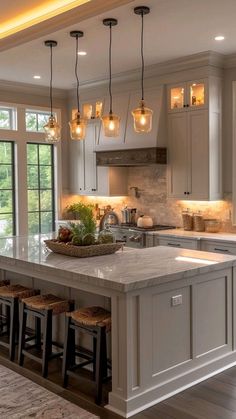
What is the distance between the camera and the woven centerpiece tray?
4.29 metres

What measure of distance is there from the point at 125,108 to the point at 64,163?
1.74m

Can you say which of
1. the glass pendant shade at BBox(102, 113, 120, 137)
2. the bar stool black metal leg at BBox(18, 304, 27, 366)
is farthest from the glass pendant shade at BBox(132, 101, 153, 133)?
the bar stool black metal leg at BBox(18, 304, 27, 366)

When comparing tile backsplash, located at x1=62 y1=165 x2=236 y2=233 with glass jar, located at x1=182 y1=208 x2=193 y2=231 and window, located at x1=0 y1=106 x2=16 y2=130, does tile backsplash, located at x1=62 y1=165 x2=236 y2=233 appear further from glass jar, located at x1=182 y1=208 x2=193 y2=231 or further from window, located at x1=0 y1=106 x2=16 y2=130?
window, located at x1=0 y1=106 x2=16 y2=130

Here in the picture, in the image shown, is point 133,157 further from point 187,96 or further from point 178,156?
point 187,96

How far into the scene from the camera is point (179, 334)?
12.4 ft

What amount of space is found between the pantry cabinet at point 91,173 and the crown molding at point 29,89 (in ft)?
2.76

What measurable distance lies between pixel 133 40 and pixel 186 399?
12.1ft

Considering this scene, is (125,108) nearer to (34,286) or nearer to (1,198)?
(1,198)

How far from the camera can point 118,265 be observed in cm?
394

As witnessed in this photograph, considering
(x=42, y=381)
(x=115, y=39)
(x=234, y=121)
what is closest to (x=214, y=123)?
(x=234, y=121)

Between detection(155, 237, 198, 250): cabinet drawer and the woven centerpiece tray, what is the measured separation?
1.70 m

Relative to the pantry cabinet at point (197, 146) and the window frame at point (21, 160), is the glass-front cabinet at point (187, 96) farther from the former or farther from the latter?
the window frame at point (21, 160)

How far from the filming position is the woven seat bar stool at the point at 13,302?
444cm

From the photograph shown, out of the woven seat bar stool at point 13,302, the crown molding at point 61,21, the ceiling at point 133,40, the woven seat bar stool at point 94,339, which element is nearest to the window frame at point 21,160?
the ceiling at point 133,40
